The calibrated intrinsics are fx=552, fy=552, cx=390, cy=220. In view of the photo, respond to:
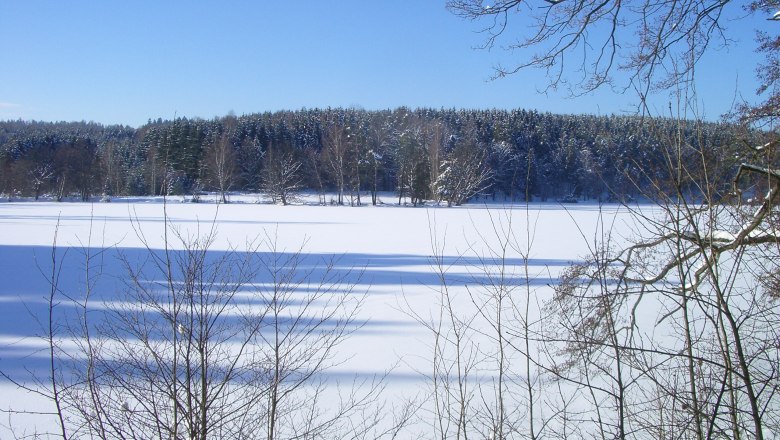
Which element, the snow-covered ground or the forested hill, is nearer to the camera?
the snow-covered ground

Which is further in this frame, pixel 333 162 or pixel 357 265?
pixel 333 162

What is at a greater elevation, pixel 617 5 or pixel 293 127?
pixel 293 127

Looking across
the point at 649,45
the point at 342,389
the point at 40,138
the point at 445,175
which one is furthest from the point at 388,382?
the point at 40,138

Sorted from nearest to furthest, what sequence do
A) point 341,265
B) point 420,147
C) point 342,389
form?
point 342,389
point 341,265
point 420,147

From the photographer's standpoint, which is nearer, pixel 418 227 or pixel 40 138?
pixel 418 227

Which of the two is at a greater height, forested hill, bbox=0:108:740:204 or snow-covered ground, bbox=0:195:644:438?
forested hill, bbox=0:108:740:204

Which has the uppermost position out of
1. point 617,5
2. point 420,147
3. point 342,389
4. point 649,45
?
point 420,147

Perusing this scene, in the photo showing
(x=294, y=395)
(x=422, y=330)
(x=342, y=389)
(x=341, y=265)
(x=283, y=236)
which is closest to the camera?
(x=294, y=395)

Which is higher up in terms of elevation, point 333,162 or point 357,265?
point 333,162

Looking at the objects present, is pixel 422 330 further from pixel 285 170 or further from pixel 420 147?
pixel 420 147

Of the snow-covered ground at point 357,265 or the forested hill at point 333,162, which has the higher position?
the forested hill at point 333,162

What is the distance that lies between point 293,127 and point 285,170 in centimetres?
2208

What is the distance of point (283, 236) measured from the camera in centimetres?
1545

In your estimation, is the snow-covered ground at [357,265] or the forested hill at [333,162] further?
the forested hill at [333,162]
